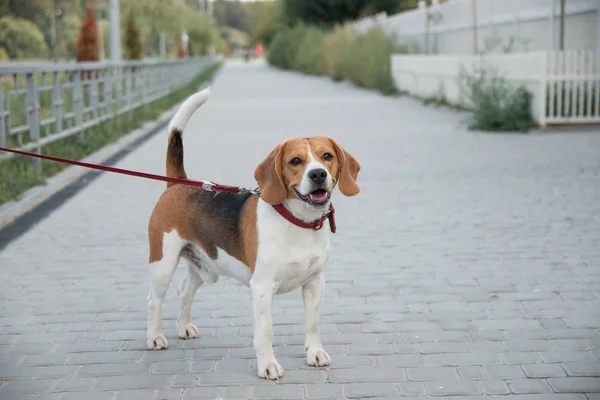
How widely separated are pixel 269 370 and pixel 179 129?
1399mm

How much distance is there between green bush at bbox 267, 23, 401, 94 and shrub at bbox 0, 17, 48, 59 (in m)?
19.5

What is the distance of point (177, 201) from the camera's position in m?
4.63

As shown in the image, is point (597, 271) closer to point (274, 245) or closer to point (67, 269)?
point (274, 245)

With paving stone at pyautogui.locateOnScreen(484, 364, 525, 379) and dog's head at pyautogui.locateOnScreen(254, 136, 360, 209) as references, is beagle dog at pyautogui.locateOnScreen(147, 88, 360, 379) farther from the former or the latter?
paving stone at pyautogui.locateOnScreen(484, 364, 525, 379)

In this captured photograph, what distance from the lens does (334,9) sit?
61812 millimetres

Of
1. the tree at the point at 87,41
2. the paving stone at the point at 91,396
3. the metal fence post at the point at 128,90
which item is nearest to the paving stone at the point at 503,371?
the paving stone at the point at 91,396

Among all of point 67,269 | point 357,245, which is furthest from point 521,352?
point 67,269

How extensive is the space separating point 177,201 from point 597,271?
329 cm

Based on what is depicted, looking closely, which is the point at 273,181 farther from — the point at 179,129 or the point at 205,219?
the point at 179,129

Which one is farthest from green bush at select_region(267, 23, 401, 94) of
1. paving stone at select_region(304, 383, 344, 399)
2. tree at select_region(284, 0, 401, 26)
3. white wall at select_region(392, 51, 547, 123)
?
paving stone at select_region(304, 383, 344, 399)

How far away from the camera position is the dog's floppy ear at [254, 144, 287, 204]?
4082 millimetres

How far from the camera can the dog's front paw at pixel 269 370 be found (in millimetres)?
4258

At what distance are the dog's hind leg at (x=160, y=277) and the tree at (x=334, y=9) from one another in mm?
55936

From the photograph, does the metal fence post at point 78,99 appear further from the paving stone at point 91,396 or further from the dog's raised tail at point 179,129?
the paving stone at point 91,396
